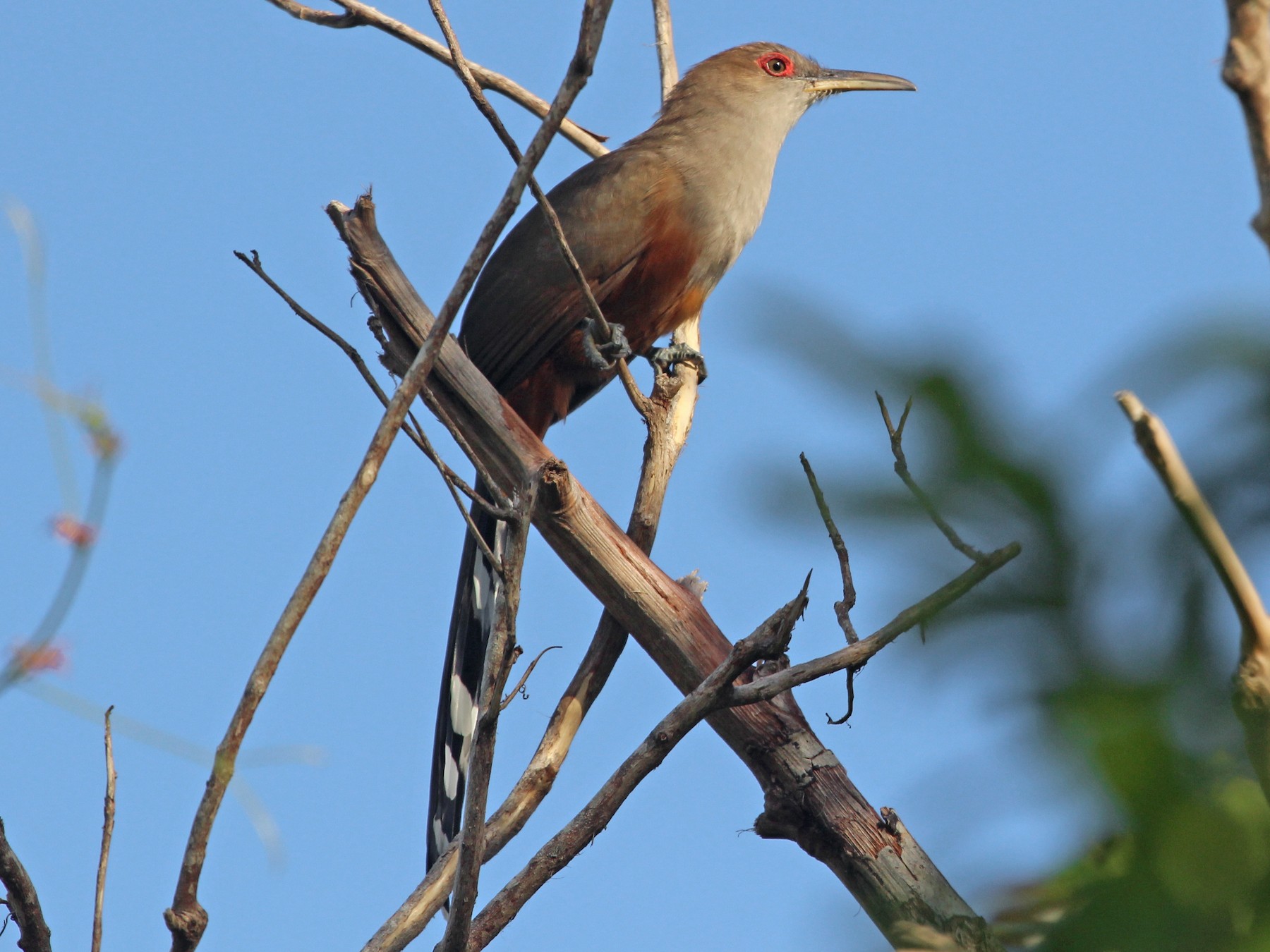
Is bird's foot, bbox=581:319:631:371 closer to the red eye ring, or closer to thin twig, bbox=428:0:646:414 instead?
thin twig, bbox=428:0:646:414

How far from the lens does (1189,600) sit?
62 cm

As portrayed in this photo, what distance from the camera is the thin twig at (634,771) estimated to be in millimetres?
2227

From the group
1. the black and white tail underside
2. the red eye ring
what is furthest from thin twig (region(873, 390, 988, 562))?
the red eye ring

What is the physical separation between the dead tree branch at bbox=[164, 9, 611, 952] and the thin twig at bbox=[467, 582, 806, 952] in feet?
3.04

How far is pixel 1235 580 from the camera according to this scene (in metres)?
0.61

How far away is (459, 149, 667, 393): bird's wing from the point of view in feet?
12.9

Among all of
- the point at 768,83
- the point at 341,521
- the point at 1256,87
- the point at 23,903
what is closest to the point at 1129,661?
the point at 1256,87

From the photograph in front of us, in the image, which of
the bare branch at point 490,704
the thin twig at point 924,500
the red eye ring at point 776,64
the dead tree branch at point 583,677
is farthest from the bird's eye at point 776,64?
the thin twig at point 924,500

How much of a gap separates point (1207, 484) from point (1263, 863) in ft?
0.63

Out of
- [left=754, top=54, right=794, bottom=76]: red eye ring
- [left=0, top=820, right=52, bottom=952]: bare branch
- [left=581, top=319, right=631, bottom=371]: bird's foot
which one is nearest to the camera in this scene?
[left=0, top=820, right=52, bottom=952]: bare branch

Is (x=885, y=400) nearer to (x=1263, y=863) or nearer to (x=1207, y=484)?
(x=1207, y=484)

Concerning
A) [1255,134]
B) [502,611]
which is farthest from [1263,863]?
[502,611]

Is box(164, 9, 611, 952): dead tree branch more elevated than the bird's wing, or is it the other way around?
the bird's wing

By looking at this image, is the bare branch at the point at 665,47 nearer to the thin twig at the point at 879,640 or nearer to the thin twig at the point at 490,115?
the thin twig at the point at 490,115
